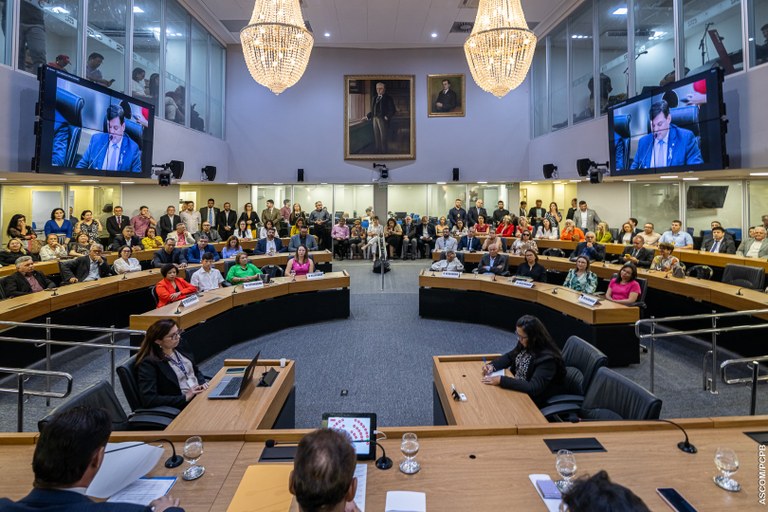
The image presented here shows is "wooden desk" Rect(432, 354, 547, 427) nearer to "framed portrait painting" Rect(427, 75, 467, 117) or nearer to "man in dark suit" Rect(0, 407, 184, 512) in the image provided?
"man in dark suit" Rect(0, 407, 184, 512)

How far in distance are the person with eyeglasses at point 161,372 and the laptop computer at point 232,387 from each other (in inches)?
6.7

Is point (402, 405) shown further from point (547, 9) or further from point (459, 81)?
point (459, 81)

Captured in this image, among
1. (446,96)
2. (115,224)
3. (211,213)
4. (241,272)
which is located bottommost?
(241,272)

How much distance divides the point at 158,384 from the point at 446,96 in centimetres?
1419

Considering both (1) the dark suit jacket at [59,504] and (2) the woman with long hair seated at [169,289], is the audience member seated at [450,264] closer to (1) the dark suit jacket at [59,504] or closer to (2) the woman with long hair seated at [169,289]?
(2) the woman with long hair seated at [169,289]

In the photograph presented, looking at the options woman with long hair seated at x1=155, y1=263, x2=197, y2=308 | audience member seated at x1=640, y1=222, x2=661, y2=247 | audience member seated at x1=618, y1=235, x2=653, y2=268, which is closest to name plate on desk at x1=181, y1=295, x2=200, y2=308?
woman with long hair seated at x1=155, y1=263, x2=197, y2=308

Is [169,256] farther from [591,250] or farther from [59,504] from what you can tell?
[591,250]

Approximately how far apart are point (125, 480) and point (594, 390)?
9.49 ft

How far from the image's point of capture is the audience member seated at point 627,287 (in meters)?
6.15

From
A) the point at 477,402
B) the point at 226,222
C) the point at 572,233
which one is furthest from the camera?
the point at 226,222

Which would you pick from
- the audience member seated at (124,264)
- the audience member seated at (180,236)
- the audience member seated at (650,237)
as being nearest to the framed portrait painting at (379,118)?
the audience member seated at (180,236)

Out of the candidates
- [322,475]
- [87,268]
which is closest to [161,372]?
[322,475]

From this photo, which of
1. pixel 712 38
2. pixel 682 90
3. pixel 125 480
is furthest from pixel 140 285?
pixel 712 38

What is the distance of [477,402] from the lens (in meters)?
3.08
